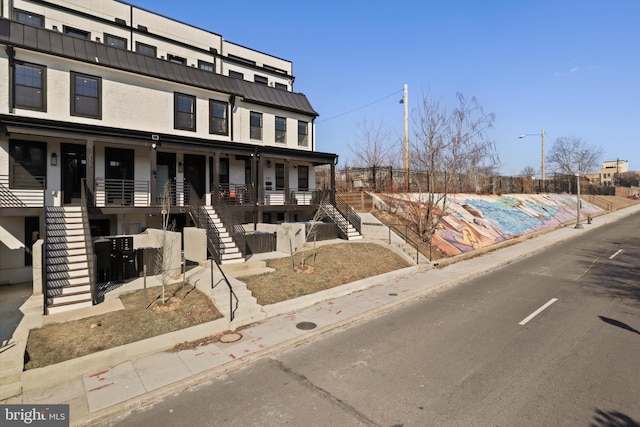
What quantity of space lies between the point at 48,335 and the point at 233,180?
509 inches

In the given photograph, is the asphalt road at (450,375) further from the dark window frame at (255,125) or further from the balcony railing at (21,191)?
the dark window frame at (255,125)

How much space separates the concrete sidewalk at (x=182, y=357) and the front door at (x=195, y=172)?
325 inches

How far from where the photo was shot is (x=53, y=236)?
11.2 meters

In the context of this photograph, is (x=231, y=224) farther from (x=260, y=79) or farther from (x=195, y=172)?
(x=260, y=79)

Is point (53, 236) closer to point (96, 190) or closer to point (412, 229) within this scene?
point (96, 190)

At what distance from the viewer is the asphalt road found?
498 cm

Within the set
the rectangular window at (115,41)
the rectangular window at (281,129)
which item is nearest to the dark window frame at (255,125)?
the rectangular window at (281,129)

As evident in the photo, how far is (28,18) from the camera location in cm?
1678

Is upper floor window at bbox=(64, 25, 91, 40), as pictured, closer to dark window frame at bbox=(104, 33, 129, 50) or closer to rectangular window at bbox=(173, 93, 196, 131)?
dark window frame at bbox=(104, 33, 129, 50)

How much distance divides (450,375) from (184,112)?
17.1 m

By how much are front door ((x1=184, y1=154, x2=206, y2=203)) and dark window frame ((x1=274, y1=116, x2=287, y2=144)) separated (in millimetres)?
5272

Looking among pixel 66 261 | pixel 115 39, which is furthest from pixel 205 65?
pixel 66 261

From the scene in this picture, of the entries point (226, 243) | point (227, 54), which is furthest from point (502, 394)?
point (227, 54)

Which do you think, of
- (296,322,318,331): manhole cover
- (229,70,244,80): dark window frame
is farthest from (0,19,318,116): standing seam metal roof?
(296,322,318,331): manhole cover
